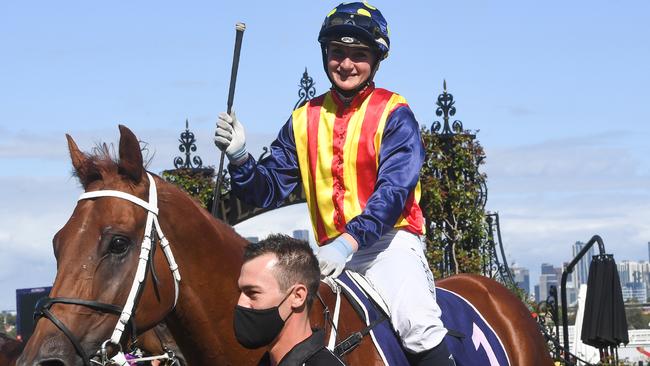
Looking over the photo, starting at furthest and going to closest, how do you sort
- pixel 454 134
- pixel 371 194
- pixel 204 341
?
1. pixel 454 134
2. pixel 371 194
3. pixel 204 341

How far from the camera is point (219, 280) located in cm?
459

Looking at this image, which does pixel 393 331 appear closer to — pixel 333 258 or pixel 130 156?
pixel 333 258

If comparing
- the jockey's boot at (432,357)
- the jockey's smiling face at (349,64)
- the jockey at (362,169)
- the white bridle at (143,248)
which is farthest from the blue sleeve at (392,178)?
the white bridle at (143,248)

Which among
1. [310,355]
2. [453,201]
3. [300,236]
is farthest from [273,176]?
[453,201]

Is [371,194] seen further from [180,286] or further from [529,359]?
[529,359]

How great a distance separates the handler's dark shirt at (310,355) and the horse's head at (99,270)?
45.1 inches

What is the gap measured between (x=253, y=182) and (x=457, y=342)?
1167 millimetres

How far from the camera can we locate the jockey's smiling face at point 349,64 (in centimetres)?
503

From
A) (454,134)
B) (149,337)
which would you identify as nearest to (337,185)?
(149,337)

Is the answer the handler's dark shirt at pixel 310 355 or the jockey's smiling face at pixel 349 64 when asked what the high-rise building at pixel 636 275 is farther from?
the handler's dark shirt at pixel 310 355

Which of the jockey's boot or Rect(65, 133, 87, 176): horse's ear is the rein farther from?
the jockey's boot

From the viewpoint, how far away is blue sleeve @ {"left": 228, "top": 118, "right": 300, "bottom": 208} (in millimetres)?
5094

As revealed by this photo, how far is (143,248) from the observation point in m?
4.34

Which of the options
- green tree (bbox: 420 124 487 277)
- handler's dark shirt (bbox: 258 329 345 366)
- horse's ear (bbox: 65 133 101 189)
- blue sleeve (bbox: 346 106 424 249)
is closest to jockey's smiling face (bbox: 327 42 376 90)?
blue sleeve (bbox: 346 106 424 249)
